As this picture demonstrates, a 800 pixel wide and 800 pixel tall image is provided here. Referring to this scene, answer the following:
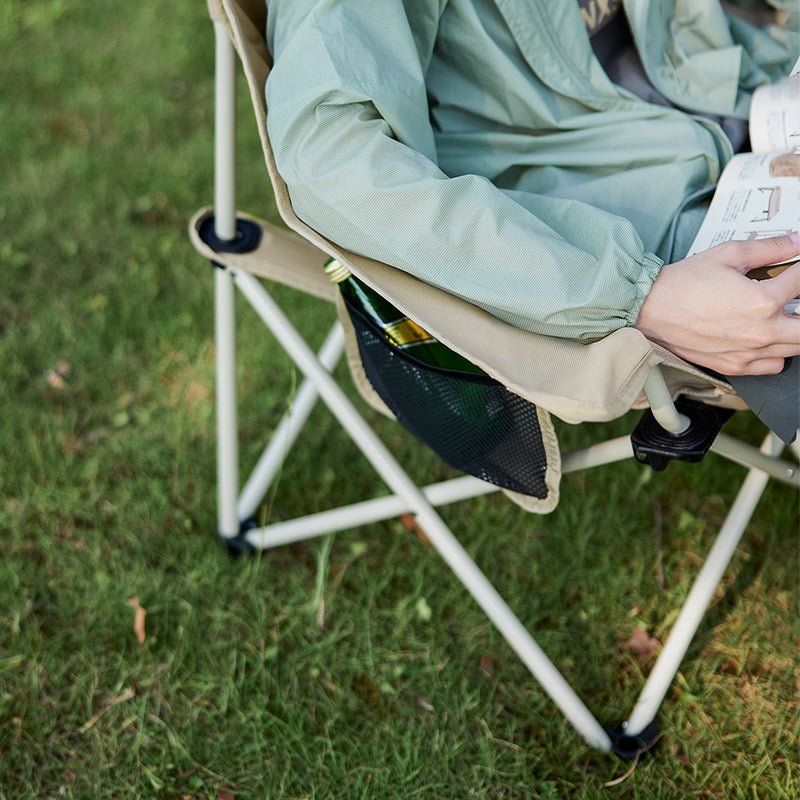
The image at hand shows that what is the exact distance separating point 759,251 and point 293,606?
47.9 inches

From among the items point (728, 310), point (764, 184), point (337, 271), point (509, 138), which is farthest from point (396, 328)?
point (764, 184)

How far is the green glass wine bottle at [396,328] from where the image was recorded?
1.47 metres

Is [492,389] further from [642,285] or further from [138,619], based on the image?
[138,619]

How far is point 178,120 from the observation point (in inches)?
129

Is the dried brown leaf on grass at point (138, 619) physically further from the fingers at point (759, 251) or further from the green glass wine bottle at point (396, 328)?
the fingers at point (759, 251)

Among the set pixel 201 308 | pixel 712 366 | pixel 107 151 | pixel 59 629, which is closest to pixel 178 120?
pixel 107 151

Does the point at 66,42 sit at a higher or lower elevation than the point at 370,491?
higher

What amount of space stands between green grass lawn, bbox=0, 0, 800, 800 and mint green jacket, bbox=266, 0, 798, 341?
0.88m

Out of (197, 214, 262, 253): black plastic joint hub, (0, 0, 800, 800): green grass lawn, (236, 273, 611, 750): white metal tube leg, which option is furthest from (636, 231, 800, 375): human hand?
(0, 0, 800, 800): green grass lawn

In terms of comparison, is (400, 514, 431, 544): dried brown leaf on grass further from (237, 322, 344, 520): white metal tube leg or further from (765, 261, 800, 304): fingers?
(765, 261, 800, 304): fingers

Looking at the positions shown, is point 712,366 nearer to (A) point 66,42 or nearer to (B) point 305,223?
(B) point 305,223

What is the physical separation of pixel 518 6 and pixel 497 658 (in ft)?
4.04

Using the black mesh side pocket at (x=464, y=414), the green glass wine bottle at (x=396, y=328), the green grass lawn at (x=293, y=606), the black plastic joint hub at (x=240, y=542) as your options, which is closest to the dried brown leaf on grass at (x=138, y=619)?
the green grass lawn at (x=293, y=606)

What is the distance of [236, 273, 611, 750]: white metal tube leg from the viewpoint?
170 cm
